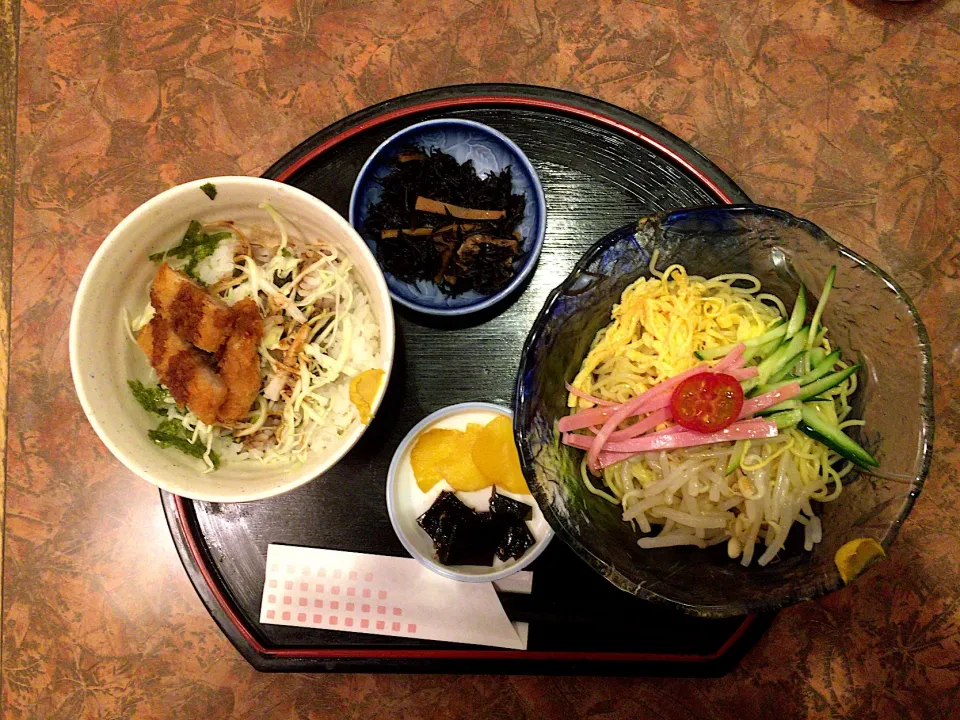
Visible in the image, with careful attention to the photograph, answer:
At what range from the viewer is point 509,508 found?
1.81 metres

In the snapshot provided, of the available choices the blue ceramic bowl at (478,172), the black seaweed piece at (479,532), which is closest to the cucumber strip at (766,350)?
the blue ceramic bowl at (478,172)

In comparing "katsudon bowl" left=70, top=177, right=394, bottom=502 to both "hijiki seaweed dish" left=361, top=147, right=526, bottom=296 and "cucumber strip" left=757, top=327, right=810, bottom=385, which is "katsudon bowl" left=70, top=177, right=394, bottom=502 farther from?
"cucumber strip" left=757, top=327, right=810, bottom=385

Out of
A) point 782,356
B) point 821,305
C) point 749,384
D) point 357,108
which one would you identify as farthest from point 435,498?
point 357,108

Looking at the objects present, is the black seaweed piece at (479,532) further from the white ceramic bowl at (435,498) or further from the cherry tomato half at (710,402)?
the cherry tomato half at (710,402)

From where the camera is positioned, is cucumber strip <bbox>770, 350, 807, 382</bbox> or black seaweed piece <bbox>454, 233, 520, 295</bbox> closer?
cucumber strip <bbox>770, 350, 807, 382</bbox>

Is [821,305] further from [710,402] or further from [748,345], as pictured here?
[710,402]

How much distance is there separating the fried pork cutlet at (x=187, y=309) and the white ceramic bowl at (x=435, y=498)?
24.8 inches

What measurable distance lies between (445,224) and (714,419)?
101cm

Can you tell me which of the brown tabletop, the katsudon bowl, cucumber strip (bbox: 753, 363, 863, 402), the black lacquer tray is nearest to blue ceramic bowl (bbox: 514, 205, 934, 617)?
cucumber strip (bbox: 753, 363, 863, 402)

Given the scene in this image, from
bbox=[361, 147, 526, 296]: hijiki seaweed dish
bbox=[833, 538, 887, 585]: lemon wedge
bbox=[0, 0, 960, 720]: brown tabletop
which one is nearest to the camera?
bbox=[833, 538, 887, 585]: lemon wedge

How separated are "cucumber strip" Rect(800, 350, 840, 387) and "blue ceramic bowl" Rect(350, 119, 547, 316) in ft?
2.65

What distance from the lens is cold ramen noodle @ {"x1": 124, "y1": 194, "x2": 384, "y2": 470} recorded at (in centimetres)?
164

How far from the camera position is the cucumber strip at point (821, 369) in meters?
1.53

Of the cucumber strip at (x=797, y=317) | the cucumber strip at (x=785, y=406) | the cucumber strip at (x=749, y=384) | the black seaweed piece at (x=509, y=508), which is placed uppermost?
the cucumber strip at (x=797, y=317)
